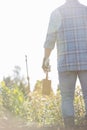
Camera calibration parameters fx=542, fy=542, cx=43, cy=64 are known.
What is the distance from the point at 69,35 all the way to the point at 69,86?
26.9 inches

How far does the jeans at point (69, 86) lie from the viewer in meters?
7.21

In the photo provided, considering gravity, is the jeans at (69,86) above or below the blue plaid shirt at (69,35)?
below

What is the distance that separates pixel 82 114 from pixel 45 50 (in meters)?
1.73

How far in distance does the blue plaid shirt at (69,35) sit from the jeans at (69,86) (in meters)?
0.11

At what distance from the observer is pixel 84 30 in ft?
23.6

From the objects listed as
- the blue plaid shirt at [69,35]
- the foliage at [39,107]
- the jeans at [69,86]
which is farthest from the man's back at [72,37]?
the foliage at [39,107]

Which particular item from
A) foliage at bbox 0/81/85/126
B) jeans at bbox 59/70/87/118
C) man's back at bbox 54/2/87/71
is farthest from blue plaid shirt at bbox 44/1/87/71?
foliage at bbox 0/81/85/126

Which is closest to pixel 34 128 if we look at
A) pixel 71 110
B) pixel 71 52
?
pixel 71 110

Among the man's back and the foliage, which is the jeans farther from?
the foliage

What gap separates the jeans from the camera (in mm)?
7212

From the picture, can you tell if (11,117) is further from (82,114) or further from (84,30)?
(84,30)

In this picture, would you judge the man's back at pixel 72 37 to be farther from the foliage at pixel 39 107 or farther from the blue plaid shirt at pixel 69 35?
the foliage at pixel 39 107

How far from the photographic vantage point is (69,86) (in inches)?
286

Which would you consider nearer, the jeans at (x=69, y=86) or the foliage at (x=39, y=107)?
the jeans at (x=69, y=86)
